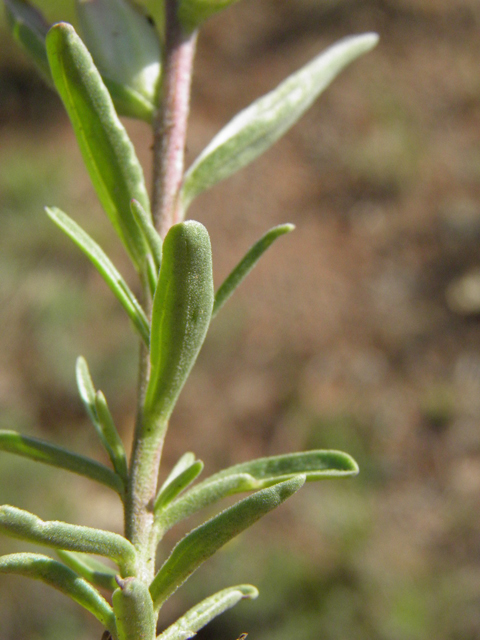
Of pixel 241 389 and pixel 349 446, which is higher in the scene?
pixel 241 389

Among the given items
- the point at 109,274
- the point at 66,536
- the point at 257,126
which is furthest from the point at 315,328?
the point at 66,536

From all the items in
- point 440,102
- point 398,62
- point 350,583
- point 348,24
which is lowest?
point 350,583

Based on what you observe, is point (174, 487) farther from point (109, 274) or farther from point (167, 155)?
point (167, 155)

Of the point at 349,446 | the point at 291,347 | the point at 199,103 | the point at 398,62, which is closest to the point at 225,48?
the point at 199,103

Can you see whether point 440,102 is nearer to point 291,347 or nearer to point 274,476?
point 291,347

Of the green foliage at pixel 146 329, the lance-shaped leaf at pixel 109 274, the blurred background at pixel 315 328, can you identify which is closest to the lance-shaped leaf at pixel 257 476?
the green foliage at pixel 146 329

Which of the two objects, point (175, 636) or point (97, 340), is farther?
point (97, 340)
